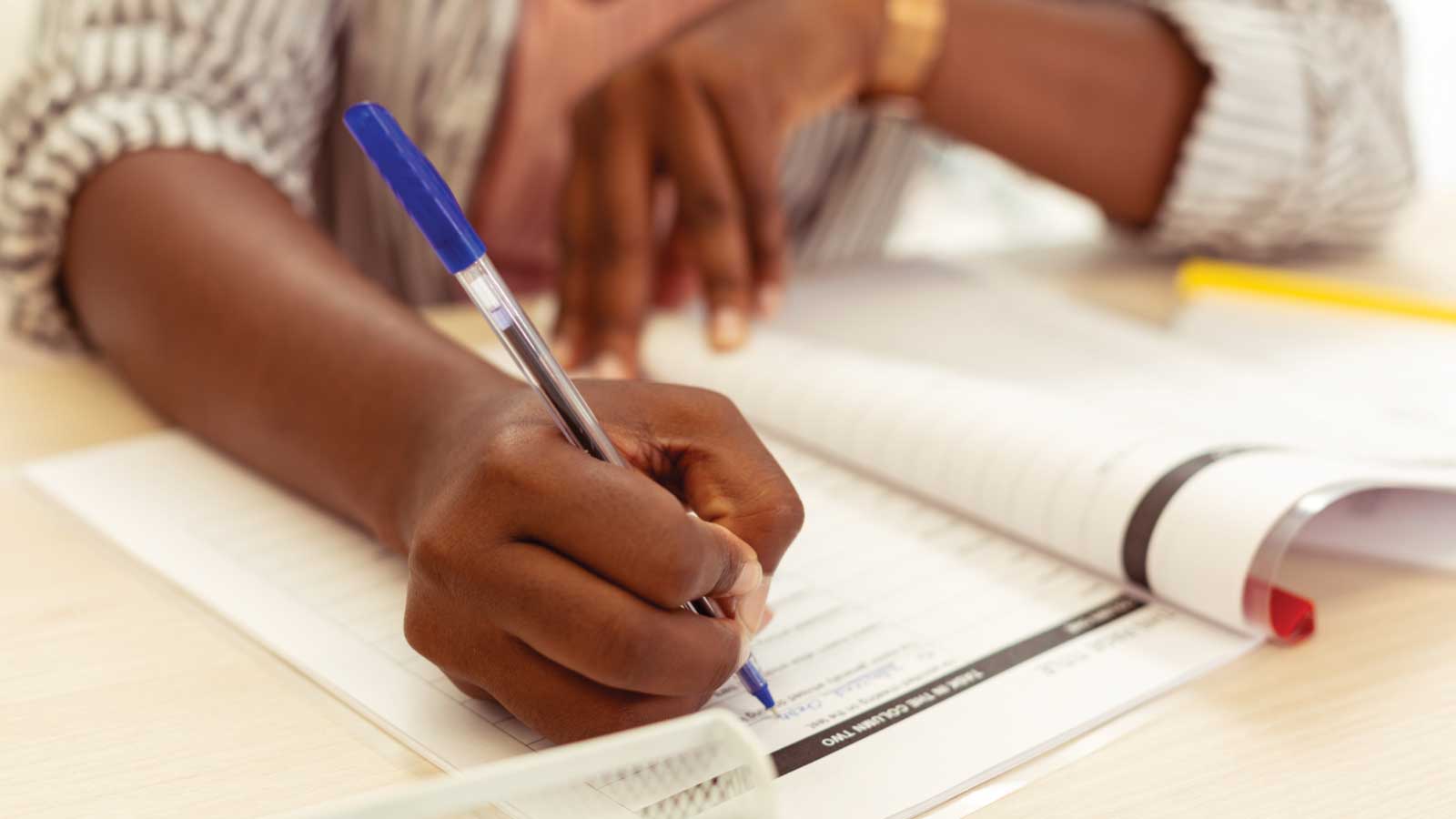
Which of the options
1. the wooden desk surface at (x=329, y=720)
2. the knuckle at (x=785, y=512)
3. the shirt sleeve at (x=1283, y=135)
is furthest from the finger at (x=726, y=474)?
the shirt sleeve at (x=1283, y=135)

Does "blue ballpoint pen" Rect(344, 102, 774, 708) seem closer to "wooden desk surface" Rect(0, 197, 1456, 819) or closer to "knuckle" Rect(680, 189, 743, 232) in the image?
"wooden desk surface" Rect(0, 197, 1456, 819)

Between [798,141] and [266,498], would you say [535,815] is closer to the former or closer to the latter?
[266,498]

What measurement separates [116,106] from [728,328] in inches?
13.7

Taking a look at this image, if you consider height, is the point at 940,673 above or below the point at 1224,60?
below

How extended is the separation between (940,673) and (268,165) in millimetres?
496

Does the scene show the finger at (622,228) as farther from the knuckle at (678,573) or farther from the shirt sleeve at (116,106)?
the knuckle at (678,573)

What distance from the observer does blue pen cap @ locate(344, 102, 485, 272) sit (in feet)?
1.10

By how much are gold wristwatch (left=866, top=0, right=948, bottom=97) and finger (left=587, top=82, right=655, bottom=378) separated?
200 mm

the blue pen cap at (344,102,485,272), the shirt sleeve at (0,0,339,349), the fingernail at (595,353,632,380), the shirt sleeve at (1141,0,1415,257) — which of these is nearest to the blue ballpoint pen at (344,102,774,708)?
the blue pen cap at (344,102,485,272)

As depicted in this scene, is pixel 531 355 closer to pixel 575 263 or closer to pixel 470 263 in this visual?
pixel 470 263

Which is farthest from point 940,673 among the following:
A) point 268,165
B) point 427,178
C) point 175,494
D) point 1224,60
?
point 1224,60

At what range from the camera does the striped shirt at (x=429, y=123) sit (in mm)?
669

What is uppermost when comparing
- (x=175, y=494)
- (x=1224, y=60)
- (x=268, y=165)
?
(x=1224, y=60)

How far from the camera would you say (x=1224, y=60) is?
837 millimetres
